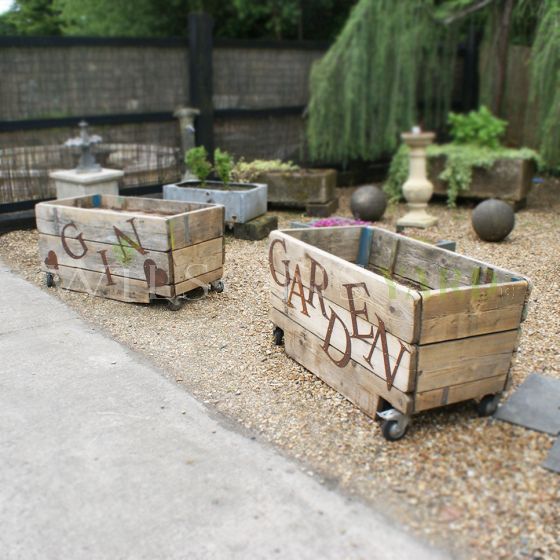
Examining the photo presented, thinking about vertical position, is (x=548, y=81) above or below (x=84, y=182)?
above

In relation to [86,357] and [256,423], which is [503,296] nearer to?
[256,423]

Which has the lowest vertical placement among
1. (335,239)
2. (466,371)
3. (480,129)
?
(466,371)

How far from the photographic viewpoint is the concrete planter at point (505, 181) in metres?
8.00

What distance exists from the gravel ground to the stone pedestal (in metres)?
1.71

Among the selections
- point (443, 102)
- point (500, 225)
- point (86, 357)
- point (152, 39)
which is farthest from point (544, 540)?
point (443, 102)

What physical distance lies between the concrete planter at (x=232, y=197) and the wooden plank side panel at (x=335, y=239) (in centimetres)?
251

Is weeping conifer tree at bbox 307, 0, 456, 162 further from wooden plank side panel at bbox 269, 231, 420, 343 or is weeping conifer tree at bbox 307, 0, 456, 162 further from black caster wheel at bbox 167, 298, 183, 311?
wooden plank side panel at bbox 269, 231, 420, 343

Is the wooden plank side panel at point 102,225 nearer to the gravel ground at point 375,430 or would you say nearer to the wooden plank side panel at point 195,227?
the wooden plank side panel at point 195,227

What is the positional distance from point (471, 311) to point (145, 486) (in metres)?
1.64

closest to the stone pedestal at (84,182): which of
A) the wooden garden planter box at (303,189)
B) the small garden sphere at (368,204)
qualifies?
the wooden garden planter box at (303,189)

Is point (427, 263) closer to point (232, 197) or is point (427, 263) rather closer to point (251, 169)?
point (232, 197)

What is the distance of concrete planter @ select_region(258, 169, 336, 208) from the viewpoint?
7.85 metres

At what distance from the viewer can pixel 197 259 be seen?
4.75m

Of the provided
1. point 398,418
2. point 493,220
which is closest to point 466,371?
point 398,418
